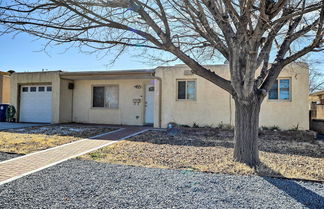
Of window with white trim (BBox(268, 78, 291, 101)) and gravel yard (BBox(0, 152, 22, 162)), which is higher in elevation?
window with white trim (BBox(268, 78, 291, 101))

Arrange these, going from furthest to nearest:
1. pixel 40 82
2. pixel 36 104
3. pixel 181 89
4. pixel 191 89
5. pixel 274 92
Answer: pixel 36 104
pixel 40 82
pixel 181 89
pixel 191 89
pixel 274 92

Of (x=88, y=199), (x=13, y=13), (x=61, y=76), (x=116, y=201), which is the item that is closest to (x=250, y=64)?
(x=116, y=201)

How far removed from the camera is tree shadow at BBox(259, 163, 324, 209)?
9.66ft

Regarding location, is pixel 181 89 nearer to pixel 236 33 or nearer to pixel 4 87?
pixel 236 33

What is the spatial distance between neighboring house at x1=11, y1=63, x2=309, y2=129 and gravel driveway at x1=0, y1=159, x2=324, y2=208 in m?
6.79

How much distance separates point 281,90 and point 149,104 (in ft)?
22.1

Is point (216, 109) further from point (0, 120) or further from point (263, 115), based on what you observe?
point (0, 120)

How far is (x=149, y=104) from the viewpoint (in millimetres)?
12266

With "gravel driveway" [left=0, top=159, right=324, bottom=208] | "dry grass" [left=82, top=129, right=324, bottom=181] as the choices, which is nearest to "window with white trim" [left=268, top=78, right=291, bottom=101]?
"dry grass" [left=82, top=129, right=324, bottom=181]

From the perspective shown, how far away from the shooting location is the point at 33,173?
13.4 feet

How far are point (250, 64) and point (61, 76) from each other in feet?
37.3

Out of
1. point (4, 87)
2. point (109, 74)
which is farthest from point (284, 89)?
point (4, 87)

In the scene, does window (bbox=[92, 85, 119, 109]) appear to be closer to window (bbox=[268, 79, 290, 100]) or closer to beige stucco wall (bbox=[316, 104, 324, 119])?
window (bbox=[268, 79, 290, 100])

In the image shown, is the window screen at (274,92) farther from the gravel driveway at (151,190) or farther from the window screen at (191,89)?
the gravel driveway at (151,190)
